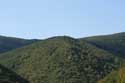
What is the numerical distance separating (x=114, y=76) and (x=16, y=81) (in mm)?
36342

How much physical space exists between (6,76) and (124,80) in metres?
48.0

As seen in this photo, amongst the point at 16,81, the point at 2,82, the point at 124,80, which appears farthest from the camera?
the point at 16,81

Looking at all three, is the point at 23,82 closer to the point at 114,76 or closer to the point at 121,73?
the point at 114,76

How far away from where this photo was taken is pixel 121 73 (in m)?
123

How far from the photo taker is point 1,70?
153500mm

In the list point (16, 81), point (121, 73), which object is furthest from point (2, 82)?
point (121, 73)

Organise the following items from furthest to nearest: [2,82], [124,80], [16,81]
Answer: [16,81], [2,82], [124,80]

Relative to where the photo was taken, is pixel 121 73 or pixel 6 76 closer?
pixel 121 73

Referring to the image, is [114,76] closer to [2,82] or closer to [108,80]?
[108,80]


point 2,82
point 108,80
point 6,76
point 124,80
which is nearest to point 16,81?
point 6,76

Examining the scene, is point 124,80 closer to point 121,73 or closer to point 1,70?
point 121,73

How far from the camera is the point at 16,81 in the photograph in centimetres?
14500

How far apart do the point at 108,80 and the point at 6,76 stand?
37336 millimetres

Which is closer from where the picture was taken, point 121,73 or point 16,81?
point 121,73
